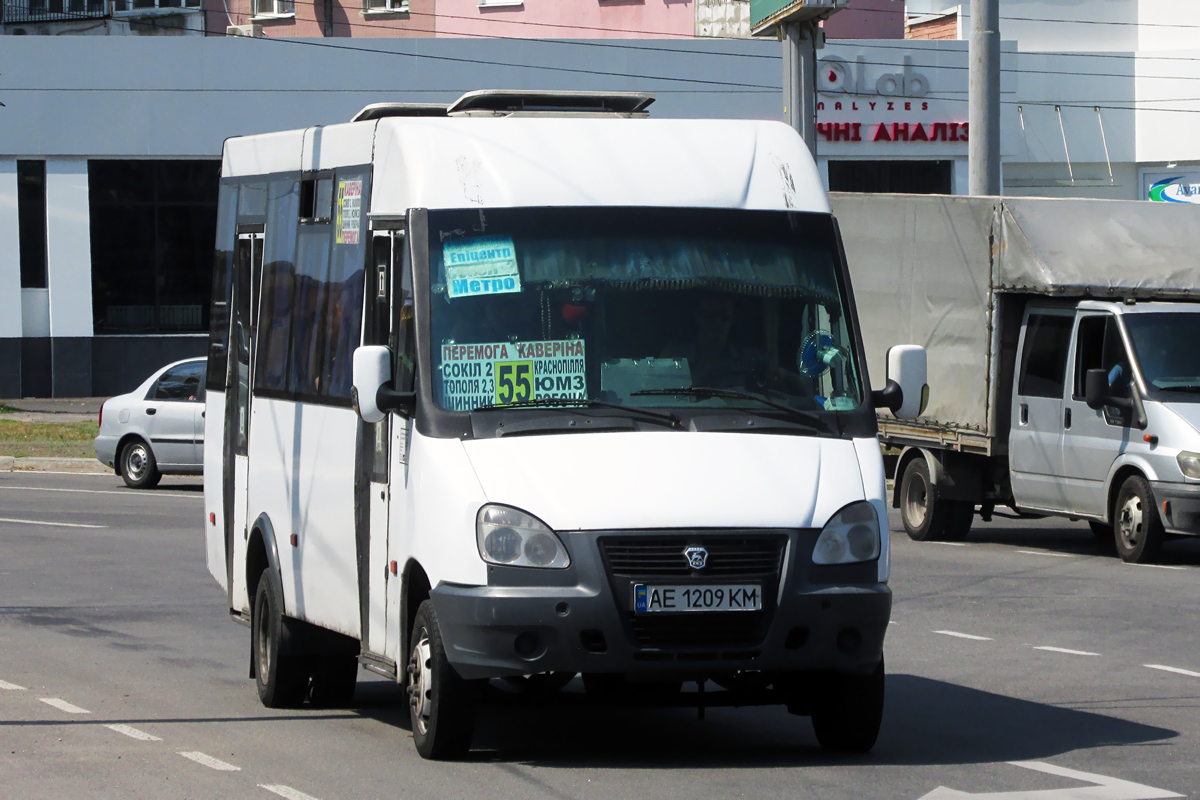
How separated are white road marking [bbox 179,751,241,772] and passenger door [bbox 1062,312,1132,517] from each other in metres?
9.62

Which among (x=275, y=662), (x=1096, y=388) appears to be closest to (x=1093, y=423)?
(x=1096, y=388)

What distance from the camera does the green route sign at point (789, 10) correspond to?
2095 centimetres

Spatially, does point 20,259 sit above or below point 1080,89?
below

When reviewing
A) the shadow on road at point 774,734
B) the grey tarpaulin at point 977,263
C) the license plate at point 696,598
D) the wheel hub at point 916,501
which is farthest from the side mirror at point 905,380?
the wheel hub at point 916,501

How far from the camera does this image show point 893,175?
40906mm

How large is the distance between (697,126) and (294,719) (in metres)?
3.23

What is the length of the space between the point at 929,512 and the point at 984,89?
19.0 feet

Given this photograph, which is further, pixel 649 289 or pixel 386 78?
pixel 386 78

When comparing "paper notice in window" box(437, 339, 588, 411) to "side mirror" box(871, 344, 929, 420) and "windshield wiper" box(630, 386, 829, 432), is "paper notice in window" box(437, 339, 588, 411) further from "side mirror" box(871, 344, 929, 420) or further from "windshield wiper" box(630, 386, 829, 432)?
"side mirror" box(871, 344, 929, 420)

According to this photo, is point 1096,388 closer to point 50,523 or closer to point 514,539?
point 514,539

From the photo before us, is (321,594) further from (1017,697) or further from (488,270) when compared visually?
(1017,697)

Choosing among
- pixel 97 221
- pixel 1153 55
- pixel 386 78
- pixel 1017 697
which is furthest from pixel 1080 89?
pixel 1017 697

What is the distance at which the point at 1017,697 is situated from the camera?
9.42m

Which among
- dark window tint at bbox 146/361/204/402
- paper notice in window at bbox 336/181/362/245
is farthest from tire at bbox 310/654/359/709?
dark window tint at bbox 146/361/204/402
